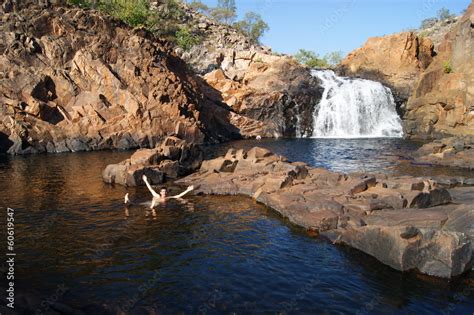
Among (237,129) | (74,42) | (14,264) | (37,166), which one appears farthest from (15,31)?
(14,264)

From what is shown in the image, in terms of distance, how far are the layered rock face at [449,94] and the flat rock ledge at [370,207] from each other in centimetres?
3750

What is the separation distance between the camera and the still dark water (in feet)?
46.6

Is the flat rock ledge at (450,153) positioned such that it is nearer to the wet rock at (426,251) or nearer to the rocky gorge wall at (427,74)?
the rocky gorge wall at (427,74)

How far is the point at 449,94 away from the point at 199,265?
5761cm

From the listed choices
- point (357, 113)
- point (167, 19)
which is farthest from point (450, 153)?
point (167, 19)

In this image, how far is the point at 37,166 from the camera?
42000 millimetres

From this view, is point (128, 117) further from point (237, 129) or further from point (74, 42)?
point (237, 129)

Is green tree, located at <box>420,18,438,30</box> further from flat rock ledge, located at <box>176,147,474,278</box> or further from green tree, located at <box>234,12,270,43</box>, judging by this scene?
flat rock ledge, located at <box>176,147,474,278</box>

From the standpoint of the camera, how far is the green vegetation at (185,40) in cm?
10162

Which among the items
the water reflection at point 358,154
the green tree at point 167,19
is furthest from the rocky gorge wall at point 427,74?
the green tree at point 167,19

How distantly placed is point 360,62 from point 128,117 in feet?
167

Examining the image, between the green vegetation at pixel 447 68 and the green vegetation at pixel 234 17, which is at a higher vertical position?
the green vegetation at pixel 234 17

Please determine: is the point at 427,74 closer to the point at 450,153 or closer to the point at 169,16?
the point at 450,153

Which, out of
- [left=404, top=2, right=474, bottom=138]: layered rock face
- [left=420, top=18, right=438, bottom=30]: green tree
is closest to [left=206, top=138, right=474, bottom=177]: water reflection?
[left=404, top=2, right=474, bottom=138]: layered rock face
